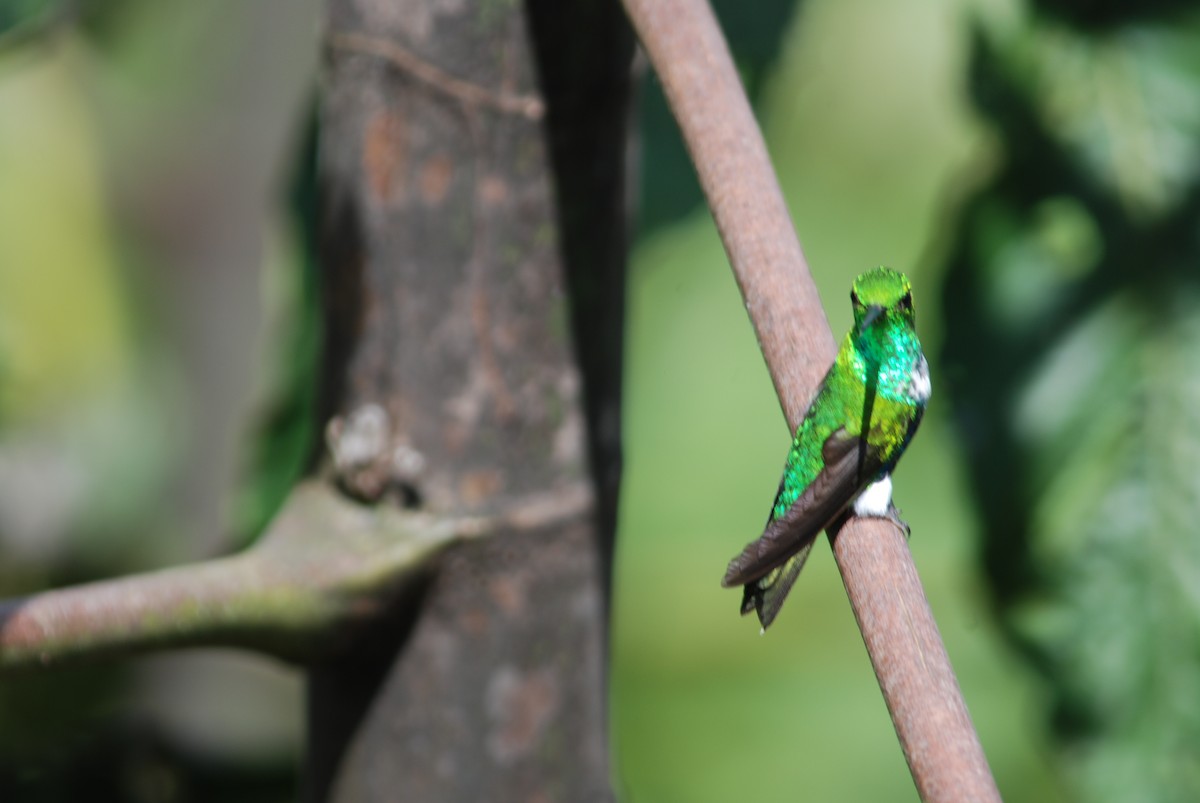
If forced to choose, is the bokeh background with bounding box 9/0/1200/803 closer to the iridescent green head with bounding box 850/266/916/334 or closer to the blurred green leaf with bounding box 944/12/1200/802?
the blurred green leaf with bounding box 944/12/1200/802

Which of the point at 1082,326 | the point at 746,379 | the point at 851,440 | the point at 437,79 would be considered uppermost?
the point at 437,79

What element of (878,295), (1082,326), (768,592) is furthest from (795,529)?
(1082,326)

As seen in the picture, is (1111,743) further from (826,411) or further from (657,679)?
(657,679)

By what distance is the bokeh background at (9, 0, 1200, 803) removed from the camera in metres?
1.61

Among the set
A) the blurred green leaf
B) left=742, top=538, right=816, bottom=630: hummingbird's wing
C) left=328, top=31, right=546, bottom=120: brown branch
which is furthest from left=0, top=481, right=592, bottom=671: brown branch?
the blurred green leaf

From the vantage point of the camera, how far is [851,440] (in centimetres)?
113

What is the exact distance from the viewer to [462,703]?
1.25 m

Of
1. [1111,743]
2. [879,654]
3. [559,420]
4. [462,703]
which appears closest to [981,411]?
[1111,743]

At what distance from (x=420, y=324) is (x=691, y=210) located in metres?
1.05

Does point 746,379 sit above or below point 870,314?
below

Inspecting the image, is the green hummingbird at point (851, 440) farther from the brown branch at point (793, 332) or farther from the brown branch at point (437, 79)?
the brown branch at point (437, 79)

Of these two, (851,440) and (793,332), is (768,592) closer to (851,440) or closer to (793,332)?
(851,440)

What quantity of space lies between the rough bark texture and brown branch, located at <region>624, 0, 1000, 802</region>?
0.24 metres

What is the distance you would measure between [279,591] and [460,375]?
0.79ft
